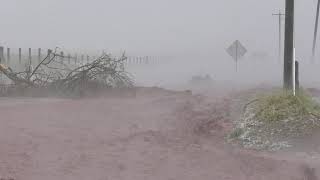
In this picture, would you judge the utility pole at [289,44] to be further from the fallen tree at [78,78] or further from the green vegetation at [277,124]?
the fallen tree at [78,78]

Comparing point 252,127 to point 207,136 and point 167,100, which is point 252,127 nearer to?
point 207,136

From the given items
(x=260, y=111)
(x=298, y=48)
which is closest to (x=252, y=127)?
(x=260, y=111)

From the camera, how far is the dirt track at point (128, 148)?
413 inches

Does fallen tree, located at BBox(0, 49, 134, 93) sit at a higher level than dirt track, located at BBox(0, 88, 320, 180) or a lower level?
higher

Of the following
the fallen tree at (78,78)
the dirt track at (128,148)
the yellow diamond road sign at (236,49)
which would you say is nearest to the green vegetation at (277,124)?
the dirt track at (128,148)

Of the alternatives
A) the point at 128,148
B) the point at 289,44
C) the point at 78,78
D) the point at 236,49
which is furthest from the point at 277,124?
the point at 236,49

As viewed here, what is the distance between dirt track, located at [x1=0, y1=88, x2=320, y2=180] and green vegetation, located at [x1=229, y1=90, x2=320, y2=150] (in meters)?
0.44

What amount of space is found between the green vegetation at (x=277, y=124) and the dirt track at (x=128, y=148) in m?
0.44

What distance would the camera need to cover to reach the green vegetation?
12.6 meters

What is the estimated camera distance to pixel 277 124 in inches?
514

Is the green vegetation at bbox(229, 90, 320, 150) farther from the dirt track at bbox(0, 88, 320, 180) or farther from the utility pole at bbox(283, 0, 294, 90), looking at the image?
the utility pole at bbox(283, 0, 294, 90)

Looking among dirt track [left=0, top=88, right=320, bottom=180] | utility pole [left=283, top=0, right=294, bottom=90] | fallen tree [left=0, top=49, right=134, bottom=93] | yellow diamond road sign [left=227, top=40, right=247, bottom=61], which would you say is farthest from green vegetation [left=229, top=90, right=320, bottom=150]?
yellow diamond road sign [left=227, top=40, right=247, bottom=61]

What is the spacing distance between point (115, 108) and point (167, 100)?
11.0 feet

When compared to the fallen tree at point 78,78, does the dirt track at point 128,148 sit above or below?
below
